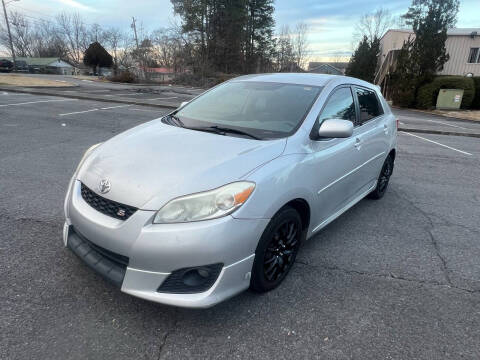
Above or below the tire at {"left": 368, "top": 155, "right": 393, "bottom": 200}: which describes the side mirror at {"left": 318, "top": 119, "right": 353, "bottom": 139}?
above

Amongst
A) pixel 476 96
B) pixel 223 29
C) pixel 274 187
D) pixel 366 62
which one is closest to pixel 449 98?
pixel 476 96

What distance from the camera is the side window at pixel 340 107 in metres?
3.10

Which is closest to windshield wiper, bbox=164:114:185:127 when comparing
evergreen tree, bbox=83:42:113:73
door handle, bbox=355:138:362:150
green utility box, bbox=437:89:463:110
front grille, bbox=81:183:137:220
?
front grille, bbox=81:183:137:220

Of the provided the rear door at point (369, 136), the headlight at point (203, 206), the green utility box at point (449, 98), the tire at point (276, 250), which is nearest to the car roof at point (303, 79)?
the rear door at point (369, 136)

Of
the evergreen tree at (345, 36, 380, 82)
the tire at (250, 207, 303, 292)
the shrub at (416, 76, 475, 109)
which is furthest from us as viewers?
the evergreen tree at (345, 36, 380, 82)

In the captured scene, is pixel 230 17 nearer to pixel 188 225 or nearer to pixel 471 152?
pixel 471 152

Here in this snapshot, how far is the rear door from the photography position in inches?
143

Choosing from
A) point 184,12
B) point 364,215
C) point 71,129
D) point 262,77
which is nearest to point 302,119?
point 262,77

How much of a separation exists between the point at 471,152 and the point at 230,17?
3744cm

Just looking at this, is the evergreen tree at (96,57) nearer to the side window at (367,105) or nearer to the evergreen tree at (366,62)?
the evergreen tree at (366,62)

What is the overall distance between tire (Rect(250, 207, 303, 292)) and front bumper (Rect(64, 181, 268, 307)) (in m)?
0.13

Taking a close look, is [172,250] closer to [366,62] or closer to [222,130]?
[222,130]

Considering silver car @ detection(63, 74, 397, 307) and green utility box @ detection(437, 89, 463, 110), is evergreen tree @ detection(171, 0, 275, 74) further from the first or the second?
silver car @ detection(63, 74, 397, 307)

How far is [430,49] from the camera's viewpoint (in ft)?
75.0
